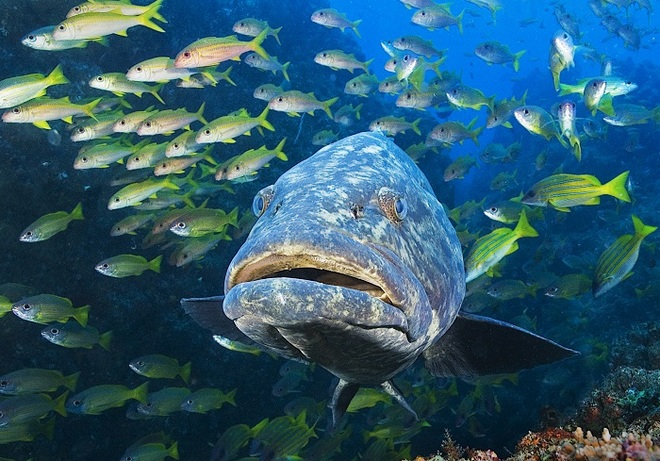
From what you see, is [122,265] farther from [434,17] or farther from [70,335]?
[434,17]

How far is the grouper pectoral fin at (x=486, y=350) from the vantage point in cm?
355

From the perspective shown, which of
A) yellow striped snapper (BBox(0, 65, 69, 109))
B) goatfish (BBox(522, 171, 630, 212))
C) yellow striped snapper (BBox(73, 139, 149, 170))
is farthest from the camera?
yellow striped snapper (BBox(73, 139, 149, 170))

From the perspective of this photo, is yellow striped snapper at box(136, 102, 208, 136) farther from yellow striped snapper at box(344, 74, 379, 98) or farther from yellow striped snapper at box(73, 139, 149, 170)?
yellow striped snapper at box(344, 74, 379, 98)

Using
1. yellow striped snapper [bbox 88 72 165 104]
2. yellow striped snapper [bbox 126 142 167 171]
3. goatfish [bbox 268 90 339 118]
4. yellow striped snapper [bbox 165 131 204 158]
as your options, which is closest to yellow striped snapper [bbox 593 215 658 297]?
goatfish [bbox 268 90 339 118]

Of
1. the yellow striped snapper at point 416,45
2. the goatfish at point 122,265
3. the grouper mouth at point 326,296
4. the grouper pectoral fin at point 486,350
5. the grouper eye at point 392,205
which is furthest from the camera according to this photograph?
the yellow striped snapper at point 416,45

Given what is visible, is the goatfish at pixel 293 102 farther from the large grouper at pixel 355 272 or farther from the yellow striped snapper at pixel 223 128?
the large grouper at pixel 355 272

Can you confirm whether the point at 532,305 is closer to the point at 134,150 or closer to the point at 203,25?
the point at 134,150

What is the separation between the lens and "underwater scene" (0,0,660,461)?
2350 mm

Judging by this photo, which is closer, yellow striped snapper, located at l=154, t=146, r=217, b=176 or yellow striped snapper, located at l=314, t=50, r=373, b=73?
yellow striped snapper, located at l=154, t=146, r=217, b=176

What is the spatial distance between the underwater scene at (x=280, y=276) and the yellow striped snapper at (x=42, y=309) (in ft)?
0.10

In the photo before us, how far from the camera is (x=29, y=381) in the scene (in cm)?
659

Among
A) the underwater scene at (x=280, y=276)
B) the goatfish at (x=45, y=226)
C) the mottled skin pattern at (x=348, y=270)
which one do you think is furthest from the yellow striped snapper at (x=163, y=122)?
the mottled skin pattern at (x=348, y=270)

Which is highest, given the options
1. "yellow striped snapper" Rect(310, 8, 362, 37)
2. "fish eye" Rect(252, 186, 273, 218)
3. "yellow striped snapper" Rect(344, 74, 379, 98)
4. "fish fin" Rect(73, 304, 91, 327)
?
"fish eye" Rect(252, 186, 273, 218)

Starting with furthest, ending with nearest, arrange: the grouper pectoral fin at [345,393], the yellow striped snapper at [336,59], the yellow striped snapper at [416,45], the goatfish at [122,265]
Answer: the yellow striped snapper at [416,45], the yellow striped snapper at [336,59], the goatfish at [122,265], the grouper pectoral fin at [345,393]
